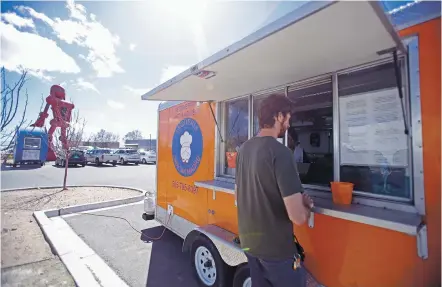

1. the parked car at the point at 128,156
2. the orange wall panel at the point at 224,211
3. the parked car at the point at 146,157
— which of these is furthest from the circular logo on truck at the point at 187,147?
the parked car at the point at 146,157

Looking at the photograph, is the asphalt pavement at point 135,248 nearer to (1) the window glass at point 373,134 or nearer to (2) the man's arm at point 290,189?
(2) the man's arm at point 290,189

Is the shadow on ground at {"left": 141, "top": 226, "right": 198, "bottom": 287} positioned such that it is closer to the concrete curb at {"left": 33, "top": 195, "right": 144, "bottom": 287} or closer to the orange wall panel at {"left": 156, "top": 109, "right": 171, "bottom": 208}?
the concrete curb at {"left": 33, "top": 195, "right": 144, "bottom": 287}

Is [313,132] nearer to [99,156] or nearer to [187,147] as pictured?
[187,147]

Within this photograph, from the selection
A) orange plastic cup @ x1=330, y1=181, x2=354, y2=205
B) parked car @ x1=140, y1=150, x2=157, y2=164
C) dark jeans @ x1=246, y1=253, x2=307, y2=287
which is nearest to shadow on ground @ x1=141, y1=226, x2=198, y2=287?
dark jeans @ x1=246, y1=253, x2=307, y2=287

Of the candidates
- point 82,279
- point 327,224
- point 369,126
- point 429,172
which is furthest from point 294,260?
point 82,279

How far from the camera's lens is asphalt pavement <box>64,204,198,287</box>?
3432mm

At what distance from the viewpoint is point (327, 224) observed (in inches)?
84.0

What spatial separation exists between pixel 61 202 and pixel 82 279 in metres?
5.15

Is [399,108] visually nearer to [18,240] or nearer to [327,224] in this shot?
[327,224]

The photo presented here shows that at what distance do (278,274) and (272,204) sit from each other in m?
0.52

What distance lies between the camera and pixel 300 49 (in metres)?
1.83

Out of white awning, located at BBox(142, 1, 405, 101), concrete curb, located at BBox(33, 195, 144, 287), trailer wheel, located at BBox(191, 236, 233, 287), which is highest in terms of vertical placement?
white awning, located at BBox(142, 1, 405, 101)

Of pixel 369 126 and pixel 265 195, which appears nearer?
pixel 265 195

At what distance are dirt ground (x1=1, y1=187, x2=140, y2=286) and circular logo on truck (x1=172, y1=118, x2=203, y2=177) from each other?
2276 millimetres
